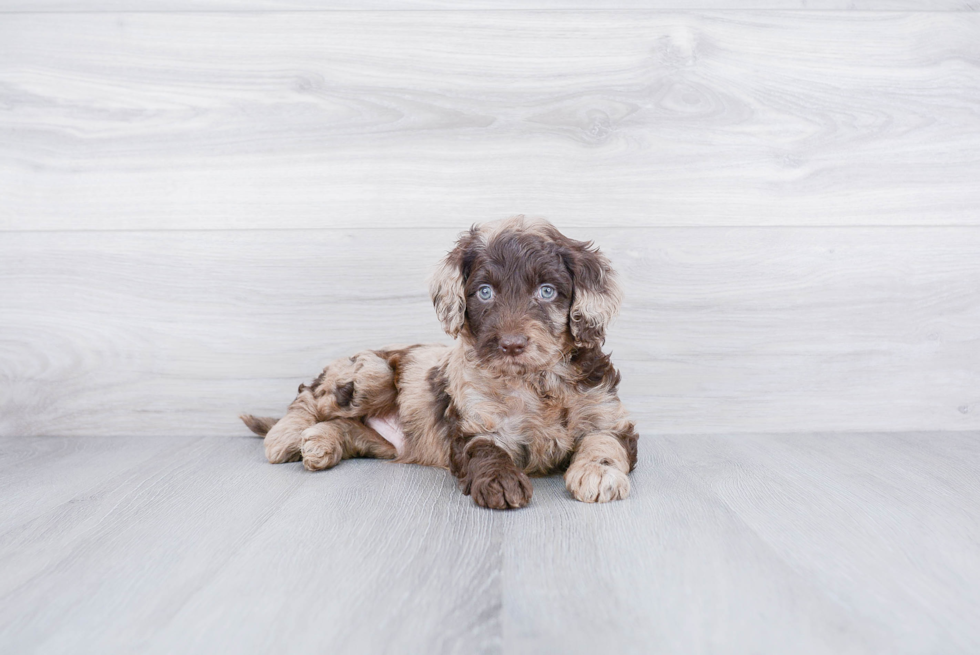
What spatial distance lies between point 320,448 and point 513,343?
2.84 ft

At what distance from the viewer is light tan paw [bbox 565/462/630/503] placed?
6.23 feet

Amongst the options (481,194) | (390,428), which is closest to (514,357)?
(390,428)

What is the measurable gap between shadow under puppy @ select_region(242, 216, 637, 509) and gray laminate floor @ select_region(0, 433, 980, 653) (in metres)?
0.10

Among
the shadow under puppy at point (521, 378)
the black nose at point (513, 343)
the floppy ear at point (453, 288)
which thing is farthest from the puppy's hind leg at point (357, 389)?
the black nose at point (513, 343)

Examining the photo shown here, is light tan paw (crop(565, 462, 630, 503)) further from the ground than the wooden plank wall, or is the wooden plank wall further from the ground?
the wooden plank wall

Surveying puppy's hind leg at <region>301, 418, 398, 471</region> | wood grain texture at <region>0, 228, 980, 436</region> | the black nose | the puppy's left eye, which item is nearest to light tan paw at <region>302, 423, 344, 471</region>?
puppy's hind leg at <region>301, 418, 398, 471</region>

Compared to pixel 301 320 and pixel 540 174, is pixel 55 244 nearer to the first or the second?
pixel 301 320

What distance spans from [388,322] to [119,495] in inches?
48.0

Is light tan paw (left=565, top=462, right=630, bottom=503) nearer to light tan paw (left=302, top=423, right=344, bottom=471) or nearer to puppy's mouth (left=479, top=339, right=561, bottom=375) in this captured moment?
puppy's mouth (left=479, top=339, right=561, bottom=375)

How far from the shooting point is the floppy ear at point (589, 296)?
2070mm

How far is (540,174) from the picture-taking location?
2.86 m

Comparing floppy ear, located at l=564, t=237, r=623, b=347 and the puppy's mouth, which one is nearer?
the puppy's mouth

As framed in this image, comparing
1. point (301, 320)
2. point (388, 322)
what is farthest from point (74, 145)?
point (388, 322)

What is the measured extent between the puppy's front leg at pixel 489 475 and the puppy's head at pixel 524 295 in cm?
27
